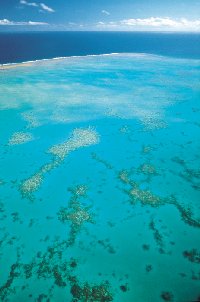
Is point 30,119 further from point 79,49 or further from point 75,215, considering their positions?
point 79,49

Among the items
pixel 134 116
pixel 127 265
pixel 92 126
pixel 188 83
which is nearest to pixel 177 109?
pixel 134 116

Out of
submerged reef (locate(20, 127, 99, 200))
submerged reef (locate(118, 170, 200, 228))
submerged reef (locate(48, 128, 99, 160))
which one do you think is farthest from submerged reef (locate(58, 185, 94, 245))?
submerged reef (locate(48, 128, 99, 160))

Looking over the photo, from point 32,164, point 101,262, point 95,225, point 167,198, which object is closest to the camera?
point 101,262

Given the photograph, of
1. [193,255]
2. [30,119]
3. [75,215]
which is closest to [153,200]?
[193,255]

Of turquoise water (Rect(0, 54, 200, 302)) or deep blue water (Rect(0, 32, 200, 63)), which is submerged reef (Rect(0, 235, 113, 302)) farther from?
deep blue water (Rect(0, 32, 200, 63))

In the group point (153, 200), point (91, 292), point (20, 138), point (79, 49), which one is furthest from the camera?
point (79, 49)

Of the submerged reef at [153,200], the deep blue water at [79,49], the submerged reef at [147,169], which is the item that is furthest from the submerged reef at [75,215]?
the deep blue water at [79,49]

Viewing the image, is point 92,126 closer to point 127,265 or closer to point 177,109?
point 177,109
